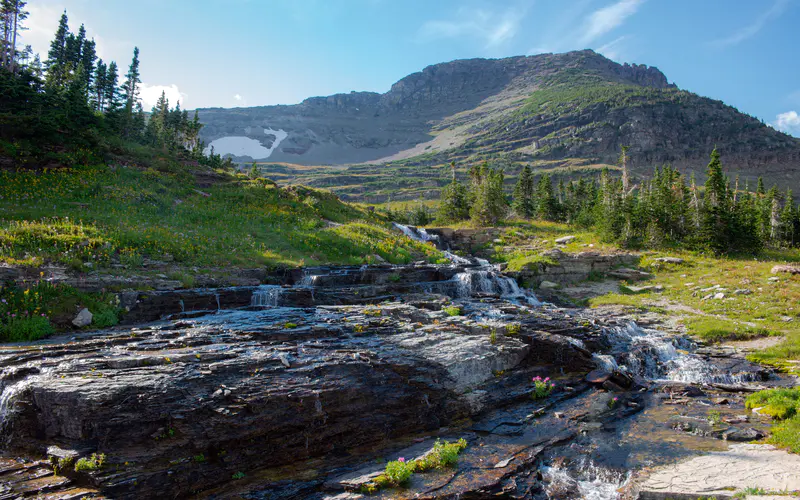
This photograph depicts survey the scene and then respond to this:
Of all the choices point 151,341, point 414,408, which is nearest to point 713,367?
point 414,408

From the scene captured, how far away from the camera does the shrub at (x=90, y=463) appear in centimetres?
794

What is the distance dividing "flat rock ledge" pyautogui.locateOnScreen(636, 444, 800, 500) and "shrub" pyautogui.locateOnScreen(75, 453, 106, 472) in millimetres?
11594

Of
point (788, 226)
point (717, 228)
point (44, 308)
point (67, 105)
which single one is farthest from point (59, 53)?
point (788, 226)

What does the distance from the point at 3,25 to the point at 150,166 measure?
87.4 feet

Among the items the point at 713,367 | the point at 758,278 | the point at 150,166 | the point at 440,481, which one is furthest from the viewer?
the point at 150,166

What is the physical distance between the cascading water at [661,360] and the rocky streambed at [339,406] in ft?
0.35

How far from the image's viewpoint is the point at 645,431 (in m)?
12.0

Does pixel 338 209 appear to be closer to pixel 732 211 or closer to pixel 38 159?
pixel 38 159

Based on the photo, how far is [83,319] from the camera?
15.6 m

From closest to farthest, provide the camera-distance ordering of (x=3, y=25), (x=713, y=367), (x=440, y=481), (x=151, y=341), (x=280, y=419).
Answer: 1. (x=440, y=481)
2. (x=280, y=419)
3. (x=151, y=341)
4. (x=713, y=367)
5. (x=3, y=25)

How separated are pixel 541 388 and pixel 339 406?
7.47 m

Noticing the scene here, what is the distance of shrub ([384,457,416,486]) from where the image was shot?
8914mm

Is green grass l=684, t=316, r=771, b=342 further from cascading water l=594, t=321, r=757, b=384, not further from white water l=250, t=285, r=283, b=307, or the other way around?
white water l=250, t=285, r=283, b=307

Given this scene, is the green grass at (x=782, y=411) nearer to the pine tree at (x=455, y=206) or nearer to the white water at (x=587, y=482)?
the white water at (x=587, y=482)
